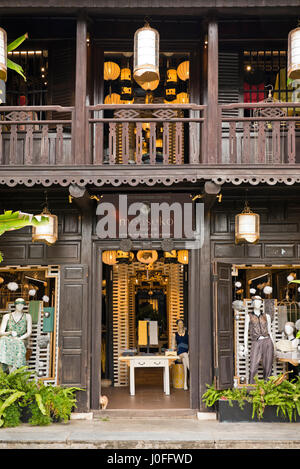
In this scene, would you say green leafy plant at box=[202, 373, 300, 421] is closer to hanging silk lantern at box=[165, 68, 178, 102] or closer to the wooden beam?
the wooden beam

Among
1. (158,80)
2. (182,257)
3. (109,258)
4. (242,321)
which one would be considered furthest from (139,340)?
(158,80)

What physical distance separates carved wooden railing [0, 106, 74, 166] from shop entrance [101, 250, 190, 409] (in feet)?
9.70

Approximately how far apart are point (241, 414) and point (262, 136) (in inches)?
183

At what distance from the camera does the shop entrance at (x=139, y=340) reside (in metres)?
12.0


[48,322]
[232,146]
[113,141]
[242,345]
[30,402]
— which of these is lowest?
[30,402]

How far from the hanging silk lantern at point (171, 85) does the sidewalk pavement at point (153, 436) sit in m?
6.91

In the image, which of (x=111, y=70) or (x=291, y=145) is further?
(x=111, y=70)

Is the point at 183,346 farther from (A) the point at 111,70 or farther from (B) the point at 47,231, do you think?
(A) the point at 111,70

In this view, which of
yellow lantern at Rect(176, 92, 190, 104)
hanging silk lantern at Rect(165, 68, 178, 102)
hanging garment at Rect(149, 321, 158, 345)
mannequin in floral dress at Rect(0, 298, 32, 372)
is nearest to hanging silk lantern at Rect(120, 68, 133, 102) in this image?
hanging silk lantern at Rect(165, 68, 178, 102)

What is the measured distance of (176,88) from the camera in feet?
40.7

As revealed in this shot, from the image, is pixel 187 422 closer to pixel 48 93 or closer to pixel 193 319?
pixel 193 319

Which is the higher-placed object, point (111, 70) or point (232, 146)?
point (111, 70)

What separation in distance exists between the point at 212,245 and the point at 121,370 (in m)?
5.33

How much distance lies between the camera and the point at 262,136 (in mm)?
9422
